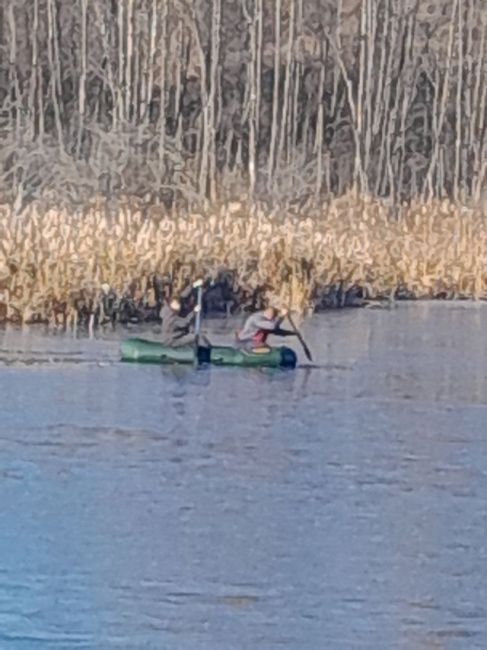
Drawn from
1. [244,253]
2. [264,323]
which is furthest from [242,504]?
[244,253]

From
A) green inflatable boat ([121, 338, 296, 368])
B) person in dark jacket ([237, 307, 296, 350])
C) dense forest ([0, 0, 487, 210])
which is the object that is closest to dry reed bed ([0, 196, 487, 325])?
dense forest ([0, 0, 487, 210])

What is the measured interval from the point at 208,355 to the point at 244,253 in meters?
5.07

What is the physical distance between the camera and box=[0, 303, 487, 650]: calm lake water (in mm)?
8625

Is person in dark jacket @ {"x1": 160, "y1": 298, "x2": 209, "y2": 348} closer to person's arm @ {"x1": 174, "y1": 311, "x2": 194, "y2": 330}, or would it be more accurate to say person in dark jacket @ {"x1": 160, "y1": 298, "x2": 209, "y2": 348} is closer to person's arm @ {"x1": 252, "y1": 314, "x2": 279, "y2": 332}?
person's arm @ {"x1": 174, "y1": 311, "x2": 194, "y2": 330}

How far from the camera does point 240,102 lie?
38219mm

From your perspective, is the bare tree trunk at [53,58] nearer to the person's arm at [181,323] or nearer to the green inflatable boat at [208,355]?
the person's arm at [181,323]

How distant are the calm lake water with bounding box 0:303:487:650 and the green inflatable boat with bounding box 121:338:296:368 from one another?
0.11 meters

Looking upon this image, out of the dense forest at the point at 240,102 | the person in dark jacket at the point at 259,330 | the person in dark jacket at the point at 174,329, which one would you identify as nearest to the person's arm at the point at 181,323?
the person in dark jacket at the point at 174,329

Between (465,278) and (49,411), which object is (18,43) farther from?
(49,411)

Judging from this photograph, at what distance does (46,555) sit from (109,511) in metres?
1.09

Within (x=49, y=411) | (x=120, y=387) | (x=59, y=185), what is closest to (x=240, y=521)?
(x=49, y=411)

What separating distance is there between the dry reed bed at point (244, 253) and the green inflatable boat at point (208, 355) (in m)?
2.77

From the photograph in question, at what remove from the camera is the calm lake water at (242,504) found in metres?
8.62

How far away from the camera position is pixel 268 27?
3969 centimetres
